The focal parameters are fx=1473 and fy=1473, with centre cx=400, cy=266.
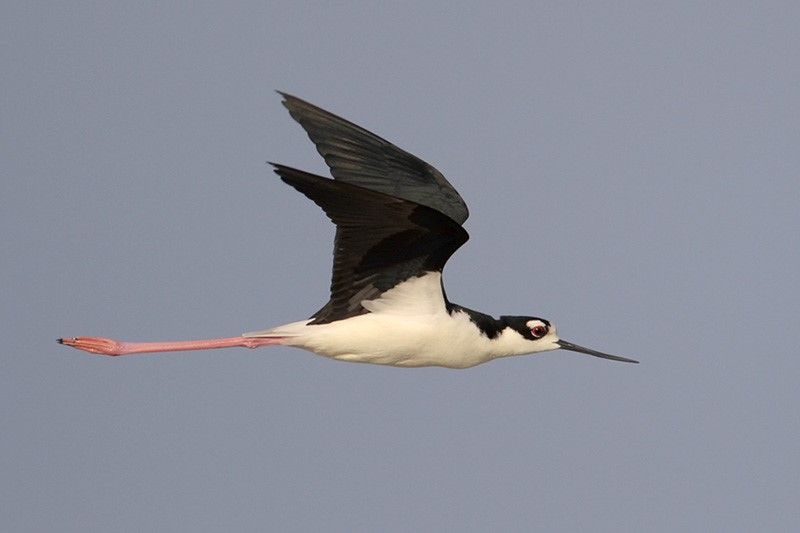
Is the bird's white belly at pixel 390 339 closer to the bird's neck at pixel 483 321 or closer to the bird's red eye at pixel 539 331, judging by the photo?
the bird's neck at pixel 483 321

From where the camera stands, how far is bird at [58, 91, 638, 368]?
23.4ft

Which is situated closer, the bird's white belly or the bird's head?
the bird's white belly

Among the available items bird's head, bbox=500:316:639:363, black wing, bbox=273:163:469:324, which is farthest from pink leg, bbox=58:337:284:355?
bird's head, bbox=500:316:639:363

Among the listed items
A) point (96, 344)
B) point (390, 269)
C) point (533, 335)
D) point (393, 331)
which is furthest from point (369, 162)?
point (96, 344)

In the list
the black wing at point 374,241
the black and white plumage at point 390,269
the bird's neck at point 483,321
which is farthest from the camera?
the bird's neck at point 483,321

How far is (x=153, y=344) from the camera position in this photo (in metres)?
8.10

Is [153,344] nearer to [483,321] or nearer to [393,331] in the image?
[393,331]

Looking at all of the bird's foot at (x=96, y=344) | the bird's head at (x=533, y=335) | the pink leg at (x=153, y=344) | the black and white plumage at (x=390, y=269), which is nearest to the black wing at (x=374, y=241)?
the black and white plumage at (x=390, y=269)

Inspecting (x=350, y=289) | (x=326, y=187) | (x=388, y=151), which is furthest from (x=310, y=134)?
(x=326, y=187)

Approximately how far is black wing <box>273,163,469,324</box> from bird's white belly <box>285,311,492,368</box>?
9 centimetres

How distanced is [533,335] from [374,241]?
4.67 ft

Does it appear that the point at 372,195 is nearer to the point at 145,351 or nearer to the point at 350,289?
the point at 350,289

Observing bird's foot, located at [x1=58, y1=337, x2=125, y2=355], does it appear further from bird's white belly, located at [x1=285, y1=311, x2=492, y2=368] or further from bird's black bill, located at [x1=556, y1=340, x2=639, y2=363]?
bird's black bill, located at [x1=556, y1=340, x2=639, y2=363]

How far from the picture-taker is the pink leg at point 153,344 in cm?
778
